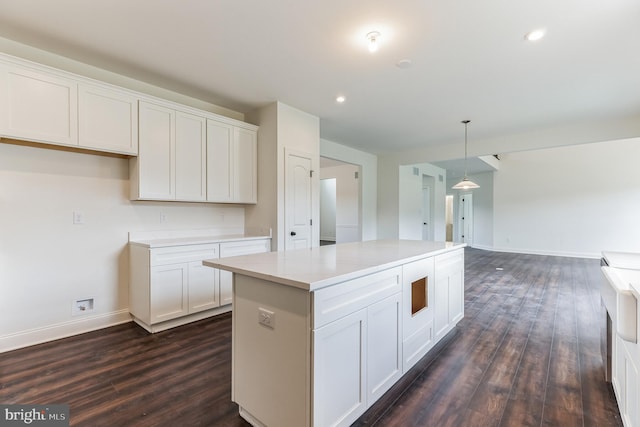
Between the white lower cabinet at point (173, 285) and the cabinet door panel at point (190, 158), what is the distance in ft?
2.14

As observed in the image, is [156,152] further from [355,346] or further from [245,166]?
[355,346]

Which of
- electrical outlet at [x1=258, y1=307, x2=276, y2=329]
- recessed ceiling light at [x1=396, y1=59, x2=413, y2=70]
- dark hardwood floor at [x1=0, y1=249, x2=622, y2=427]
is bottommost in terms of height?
dark hardwood floor at [x1=0, y1=249, x2=622, y2=427]

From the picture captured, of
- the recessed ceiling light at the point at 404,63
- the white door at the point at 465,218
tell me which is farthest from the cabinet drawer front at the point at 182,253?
the white door at the point at 465,218

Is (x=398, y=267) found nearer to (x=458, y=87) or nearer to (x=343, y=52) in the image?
(x=343, y=52)

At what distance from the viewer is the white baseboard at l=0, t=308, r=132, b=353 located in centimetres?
248

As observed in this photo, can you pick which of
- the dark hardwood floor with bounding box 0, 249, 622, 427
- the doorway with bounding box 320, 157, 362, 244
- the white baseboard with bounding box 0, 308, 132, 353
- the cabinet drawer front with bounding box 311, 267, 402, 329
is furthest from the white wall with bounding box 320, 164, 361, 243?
the cabinet drawer front with bounding box 311, 267, 402, 329

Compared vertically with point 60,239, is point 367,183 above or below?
above

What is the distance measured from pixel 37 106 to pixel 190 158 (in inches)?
50.4

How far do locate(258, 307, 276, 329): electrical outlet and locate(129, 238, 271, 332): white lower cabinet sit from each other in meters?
1.80

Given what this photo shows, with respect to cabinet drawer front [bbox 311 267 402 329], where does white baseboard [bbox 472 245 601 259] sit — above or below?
below

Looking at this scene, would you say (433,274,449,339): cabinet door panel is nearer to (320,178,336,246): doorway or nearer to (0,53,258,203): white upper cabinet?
(0,53,258,203): white upper cabinet

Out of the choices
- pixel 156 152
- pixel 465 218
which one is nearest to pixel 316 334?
pixel 156 152

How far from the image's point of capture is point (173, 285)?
2.96 metres

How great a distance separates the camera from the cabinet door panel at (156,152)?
2.97 metres
